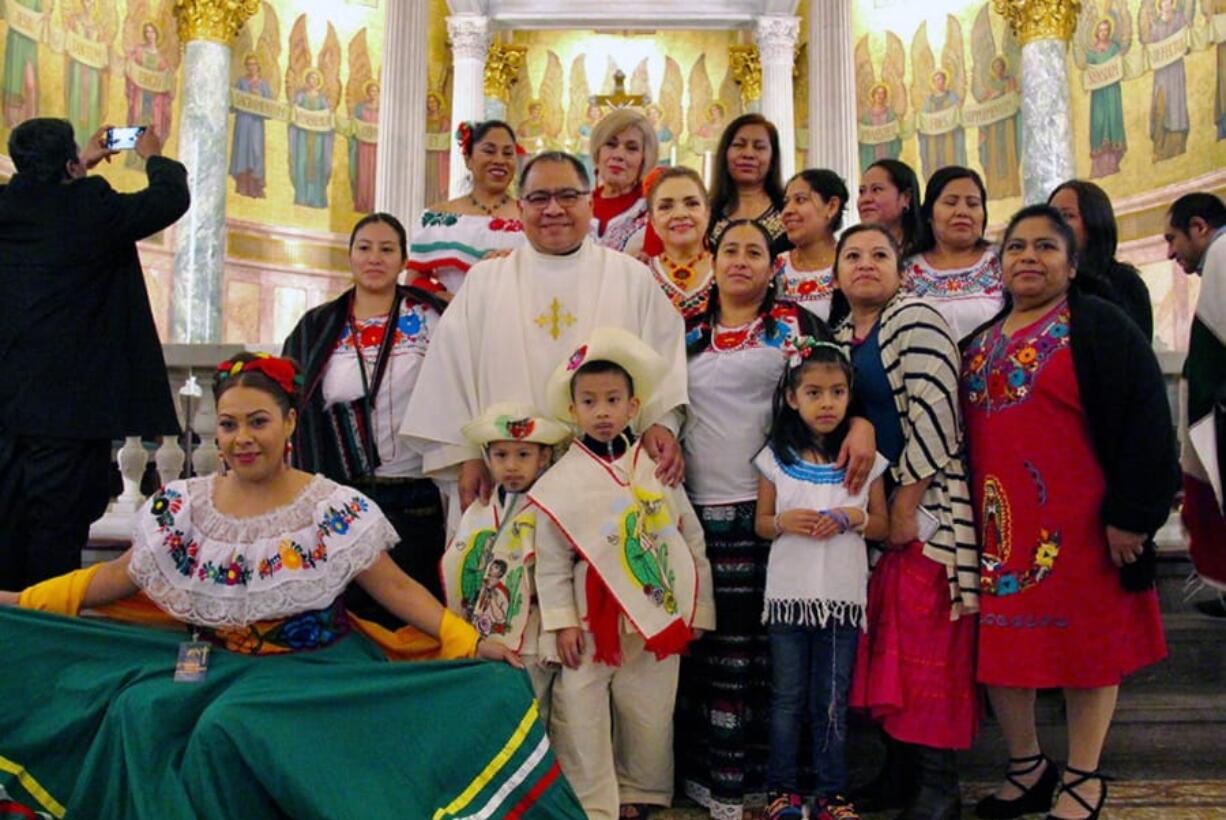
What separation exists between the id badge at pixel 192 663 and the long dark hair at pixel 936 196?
2825mm

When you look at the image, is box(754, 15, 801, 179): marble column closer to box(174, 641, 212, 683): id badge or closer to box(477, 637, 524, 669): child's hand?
box(477, 637, 524, 669): child's hand

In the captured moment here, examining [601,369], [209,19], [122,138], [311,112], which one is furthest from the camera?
[311,112]

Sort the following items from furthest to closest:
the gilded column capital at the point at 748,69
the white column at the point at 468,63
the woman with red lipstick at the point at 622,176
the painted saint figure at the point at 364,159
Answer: the gilded column capital at the point at 748,69
the painted saint figure at the point at 364,159
the white column at the point at 468,63
the woman with red lipstick at the point at 622,176

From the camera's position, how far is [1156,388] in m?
3.24

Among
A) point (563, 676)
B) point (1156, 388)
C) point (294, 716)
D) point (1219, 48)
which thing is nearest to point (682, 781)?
point (563, 676)

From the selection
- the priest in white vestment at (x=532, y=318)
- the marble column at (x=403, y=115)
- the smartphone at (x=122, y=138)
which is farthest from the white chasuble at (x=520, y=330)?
the marble column at (x=403, y=115)

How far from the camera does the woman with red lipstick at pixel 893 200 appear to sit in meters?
4.41

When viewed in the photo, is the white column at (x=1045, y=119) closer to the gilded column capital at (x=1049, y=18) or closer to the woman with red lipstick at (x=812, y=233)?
the gilded column capital at (x=1049, y=18)

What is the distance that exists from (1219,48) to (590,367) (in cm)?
1302

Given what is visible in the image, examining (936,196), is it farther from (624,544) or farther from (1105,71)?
(1105,71)

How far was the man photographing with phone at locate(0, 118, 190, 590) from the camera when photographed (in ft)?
13.4

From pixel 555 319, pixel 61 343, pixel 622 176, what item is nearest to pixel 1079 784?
pixel 555 319

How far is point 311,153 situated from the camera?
704 inches

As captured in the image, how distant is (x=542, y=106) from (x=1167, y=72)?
31.7ft
